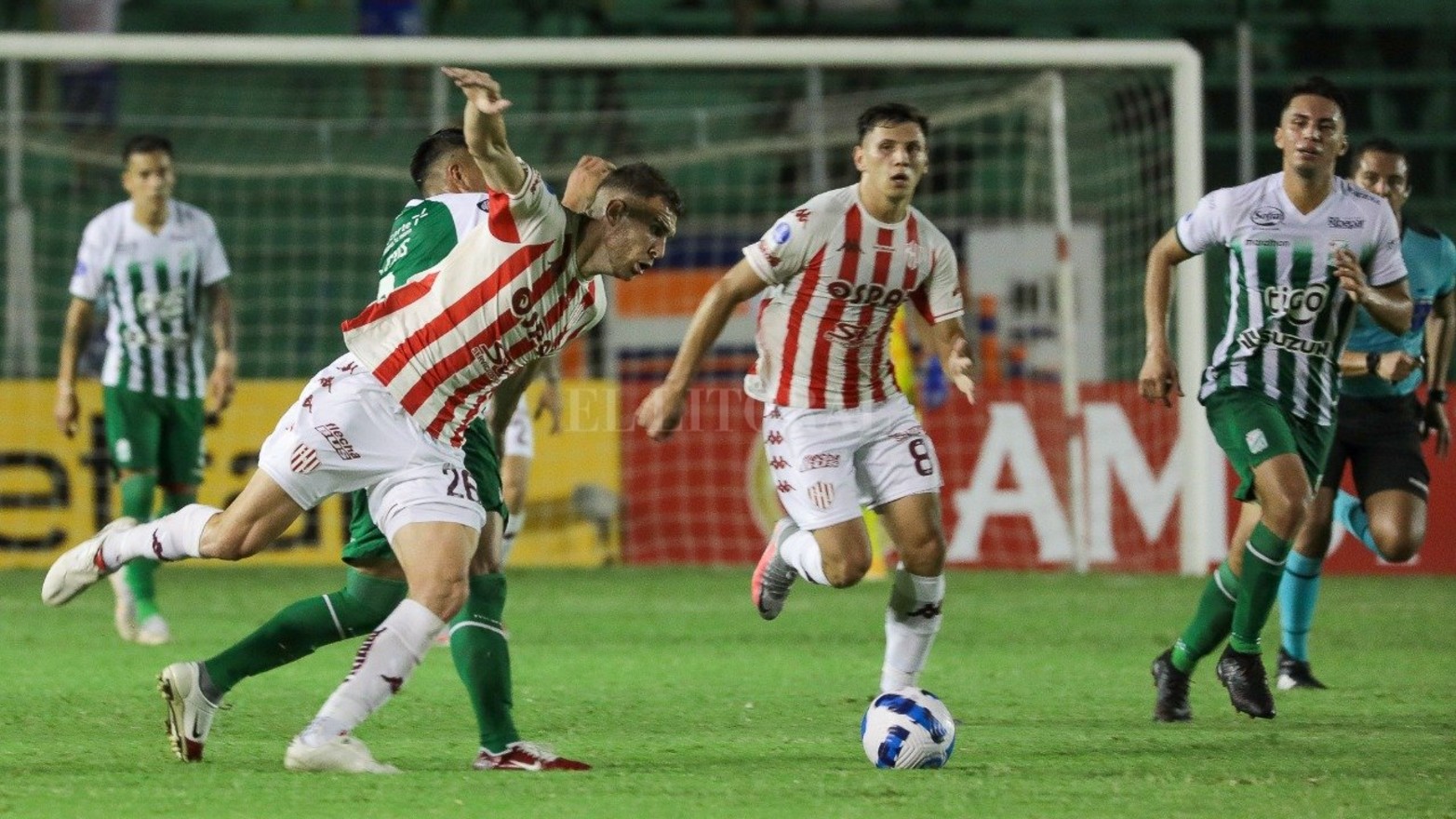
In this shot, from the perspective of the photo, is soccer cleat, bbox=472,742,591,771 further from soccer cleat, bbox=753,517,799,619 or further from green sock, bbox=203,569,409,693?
soccer cleat, bbox=753,517,799,619

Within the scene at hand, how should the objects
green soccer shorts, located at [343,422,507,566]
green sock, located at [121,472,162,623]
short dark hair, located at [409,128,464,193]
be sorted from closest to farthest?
green soccer shorts, located at [343,422,507,566], short dark hair, located at [409,128,464,193], green sock, located at [121,472,162,623]

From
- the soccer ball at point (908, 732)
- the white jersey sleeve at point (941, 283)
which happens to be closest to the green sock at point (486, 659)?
the soccer ball at point (908, 732)

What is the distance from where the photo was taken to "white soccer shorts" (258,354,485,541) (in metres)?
5.21

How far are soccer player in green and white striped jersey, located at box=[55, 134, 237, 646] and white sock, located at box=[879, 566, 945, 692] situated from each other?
4109mm

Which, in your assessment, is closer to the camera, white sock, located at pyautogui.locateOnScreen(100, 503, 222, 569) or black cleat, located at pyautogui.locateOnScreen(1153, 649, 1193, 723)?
white sock, located at pyautogui.locateOnScreen(100, 503, 222, 569)

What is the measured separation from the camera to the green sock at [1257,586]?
21.7 ft

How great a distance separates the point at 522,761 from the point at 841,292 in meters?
2.06

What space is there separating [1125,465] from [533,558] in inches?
156

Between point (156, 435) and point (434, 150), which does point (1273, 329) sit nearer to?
point (434, 150)

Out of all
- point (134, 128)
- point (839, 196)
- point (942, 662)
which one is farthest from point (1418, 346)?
point (134, 128)

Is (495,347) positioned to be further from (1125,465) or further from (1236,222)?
(1125,465)

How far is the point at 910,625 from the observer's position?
6285 millimetres

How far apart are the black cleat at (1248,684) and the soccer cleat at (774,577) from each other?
1474 mm

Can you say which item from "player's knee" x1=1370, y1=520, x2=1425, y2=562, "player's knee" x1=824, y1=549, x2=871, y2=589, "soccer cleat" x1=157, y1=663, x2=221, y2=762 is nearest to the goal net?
"player's knee" x1=1370, y1=520, x2=1425, y2=562
